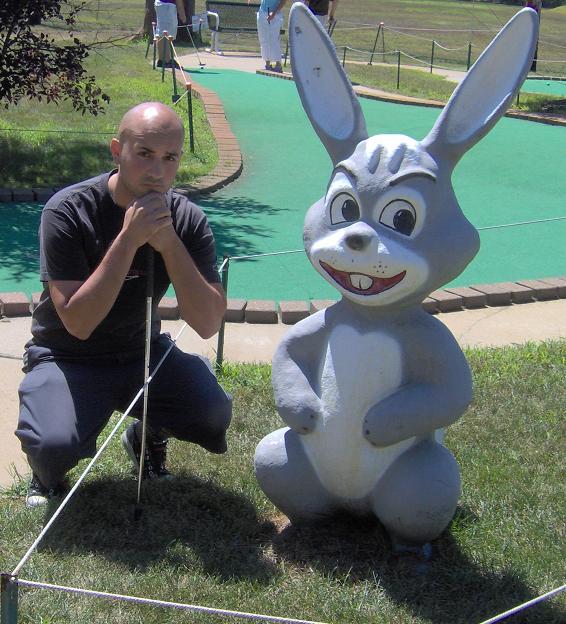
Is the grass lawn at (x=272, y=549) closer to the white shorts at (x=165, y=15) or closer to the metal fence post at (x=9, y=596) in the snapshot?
the metal fence post at (x=9, y=596)

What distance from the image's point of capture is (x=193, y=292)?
340cm

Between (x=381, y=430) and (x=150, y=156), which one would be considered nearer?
(x=381, y=430)

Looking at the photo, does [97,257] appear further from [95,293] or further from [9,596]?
[9,596]

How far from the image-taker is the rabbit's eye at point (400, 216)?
3.16 m

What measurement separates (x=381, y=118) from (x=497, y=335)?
25.4ft

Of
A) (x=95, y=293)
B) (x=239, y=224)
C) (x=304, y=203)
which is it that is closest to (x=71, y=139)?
(x=304, y=203)

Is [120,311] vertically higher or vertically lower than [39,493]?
higher

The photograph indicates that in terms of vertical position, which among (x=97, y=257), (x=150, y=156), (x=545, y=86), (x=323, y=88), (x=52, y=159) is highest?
(x=323, y=88)

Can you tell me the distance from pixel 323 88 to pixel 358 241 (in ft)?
2.12

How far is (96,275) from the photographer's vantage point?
3.23m

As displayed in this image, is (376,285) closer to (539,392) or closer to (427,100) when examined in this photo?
(539,392)

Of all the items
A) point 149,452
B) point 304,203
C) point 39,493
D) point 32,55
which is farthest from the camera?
point 304,203

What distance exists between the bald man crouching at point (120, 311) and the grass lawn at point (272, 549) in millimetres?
208

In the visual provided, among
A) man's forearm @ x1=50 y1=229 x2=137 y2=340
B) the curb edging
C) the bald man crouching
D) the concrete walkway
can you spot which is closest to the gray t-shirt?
the bald man crouching
